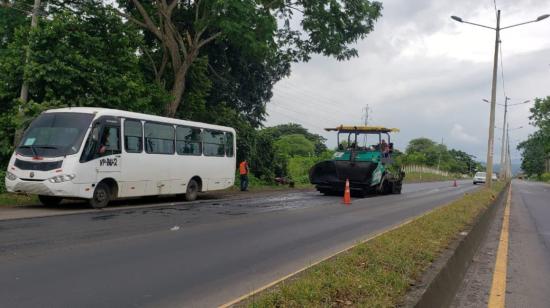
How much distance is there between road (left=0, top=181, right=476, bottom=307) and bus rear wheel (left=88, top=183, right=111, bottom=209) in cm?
88

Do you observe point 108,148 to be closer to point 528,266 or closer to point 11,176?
point 11,176

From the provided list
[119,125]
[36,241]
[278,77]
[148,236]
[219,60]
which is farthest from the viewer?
[278,77]

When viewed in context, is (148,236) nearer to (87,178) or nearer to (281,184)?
(87,178)

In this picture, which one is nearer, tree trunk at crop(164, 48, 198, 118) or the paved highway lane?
the paved highway lane

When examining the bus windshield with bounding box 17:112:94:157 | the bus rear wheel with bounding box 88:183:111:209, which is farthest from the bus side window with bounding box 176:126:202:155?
the bus windshield with bounding box 17:112:94:157

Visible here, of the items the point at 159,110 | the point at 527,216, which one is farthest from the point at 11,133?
the point at 527,216

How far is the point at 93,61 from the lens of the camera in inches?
680

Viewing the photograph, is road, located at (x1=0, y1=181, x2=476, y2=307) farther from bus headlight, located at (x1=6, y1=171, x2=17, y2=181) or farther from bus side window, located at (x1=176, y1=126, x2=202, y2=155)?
bus side window, located at (x1=176, y1=126, x2=202, y2=155)

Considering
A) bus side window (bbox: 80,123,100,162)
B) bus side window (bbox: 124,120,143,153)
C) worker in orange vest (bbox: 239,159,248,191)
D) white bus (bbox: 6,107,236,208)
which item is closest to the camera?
white bus (bbox: 6,107,236,208)

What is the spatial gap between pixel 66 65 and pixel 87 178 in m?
5.14

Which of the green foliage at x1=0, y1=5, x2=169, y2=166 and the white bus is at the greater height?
the green foliage at x1=0, y1=5, x2=169, y2=166

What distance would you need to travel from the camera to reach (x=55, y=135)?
13625 millimetres

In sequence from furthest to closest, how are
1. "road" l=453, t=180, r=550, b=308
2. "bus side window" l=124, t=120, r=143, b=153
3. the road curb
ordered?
"bus side window" l=124, t=120, r=143, b=153 < "road" l=453, t=180, r=550, b=308 < the road curb

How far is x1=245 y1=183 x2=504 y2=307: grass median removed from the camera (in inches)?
185
